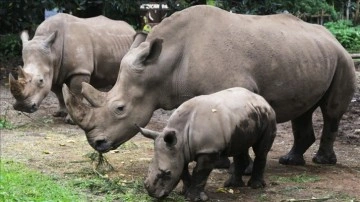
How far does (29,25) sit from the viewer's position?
16266mm

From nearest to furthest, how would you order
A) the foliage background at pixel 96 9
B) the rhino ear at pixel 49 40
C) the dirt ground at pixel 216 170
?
the dirt ground at pixel 216 170, the rhino ear at pixel 49 40, the foliage background at pixel 96 9

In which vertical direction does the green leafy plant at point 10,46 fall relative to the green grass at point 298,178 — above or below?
below

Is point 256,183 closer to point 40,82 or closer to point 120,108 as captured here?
point 120,108

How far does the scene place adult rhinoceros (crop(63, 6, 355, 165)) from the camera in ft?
21.9

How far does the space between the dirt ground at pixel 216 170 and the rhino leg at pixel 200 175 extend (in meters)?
0.21

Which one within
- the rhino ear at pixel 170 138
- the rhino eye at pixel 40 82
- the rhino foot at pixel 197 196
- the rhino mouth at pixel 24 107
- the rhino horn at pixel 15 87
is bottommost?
the rhino mouth at pixel 24 107

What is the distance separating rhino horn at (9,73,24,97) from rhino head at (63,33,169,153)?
2896mm

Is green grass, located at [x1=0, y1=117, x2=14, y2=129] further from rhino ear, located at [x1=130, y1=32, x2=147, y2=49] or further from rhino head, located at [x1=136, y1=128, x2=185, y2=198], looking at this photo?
rhino head, located at [x1=136, y1=128, x2=185, y2=198]

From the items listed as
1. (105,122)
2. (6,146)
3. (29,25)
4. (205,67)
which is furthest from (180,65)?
(29,25)

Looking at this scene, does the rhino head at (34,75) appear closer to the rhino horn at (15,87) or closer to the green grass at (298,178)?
the rhino horn at (15,87)

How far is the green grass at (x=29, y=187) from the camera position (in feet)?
19.5

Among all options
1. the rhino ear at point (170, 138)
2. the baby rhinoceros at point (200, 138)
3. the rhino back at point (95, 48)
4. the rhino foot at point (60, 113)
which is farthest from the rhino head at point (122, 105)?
the rhino foot at point (60, 113)

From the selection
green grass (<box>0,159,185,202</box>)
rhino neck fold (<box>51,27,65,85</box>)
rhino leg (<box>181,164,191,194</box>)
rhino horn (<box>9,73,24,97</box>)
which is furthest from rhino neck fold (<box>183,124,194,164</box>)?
rhino neck fold (<box>51,27,65,85</box>)

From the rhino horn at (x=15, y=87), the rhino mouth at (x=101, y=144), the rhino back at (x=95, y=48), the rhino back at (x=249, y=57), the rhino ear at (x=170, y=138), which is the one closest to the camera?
the rhino ear at (x=170, y=138)
